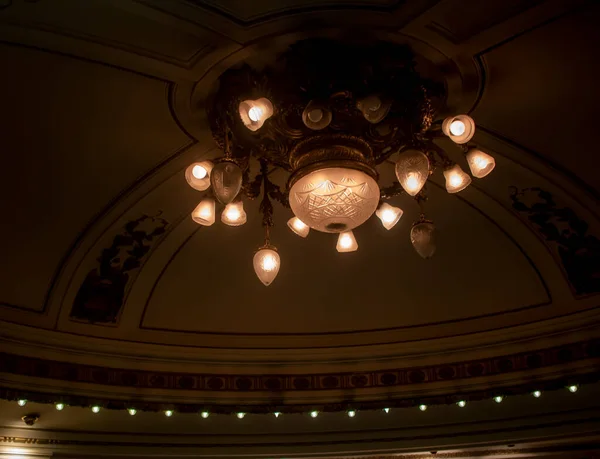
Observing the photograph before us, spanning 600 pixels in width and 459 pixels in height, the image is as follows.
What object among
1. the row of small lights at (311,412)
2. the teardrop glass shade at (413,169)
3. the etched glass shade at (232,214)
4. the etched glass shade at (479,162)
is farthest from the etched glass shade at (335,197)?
the row of small lights at (311,412)

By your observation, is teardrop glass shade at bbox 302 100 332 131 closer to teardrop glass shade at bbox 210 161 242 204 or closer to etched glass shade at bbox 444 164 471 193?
teardrop glass shade at bbox 210 161 242 204

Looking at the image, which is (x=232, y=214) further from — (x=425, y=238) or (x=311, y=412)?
(x=311, y=412)

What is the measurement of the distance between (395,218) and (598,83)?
1219 mm

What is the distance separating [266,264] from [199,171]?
1.79 feet

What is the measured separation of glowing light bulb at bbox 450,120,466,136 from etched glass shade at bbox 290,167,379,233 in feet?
1.34

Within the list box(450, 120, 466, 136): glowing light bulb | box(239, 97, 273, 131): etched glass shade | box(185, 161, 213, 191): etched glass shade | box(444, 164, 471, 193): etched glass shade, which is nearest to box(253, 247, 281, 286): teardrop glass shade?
box(185, 161, 213, 191): etched glass shade

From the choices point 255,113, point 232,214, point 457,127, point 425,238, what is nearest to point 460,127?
point 457,127

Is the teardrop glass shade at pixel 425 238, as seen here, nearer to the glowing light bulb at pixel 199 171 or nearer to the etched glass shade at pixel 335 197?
the etched glass shade at pixel 335 197

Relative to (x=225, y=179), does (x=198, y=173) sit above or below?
above

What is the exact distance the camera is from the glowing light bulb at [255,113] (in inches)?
104

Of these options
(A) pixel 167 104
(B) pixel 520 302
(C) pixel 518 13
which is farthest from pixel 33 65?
(B) pixel 520 302

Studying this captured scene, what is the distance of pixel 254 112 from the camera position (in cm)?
264

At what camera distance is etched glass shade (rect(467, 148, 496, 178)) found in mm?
2820

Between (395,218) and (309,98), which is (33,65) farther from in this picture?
(395,218)
